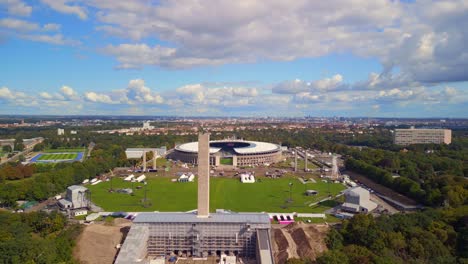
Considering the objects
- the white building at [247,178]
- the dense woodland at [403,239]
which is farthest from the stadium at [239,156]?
the dense woodland at [403,239]

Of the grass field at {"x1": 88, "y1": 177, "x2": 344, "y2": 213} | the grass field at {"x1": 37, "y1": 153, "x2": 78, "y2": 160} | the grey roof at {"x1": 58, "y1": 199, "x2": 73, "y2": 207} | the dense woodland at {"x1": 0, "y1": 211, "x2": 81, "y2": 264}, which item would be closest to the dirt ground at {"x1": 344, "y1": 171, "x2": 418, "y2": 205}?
the grass field at {"x1": 88, "y1": 177, "x2": 344, "y2": 213}

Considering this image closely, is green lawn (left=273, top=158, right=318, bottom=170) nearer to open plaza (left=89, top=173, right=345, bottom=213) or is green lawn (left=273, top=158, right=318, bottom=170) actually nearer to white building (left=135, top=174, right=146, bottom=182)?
open plaza (left=89, top=173, right=345, bottom=213)

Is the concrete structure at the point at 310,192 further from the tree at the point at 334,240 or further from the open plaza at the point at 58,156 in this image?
the open plaza at the point at 58,156

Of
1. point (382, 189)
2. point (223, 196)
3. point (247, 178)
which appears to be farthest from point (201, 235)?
point (382, 189)

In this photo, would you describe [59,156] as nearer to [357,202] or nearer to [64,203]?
[64,203]

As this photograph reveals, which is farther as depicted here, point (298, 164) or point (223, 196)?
point (298, 164)

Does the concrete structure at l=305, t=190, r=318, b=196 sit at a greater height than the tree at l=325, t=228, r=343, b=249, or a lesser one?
lesser

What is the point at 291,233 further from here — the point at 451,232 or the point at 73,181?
the point at 73,181
